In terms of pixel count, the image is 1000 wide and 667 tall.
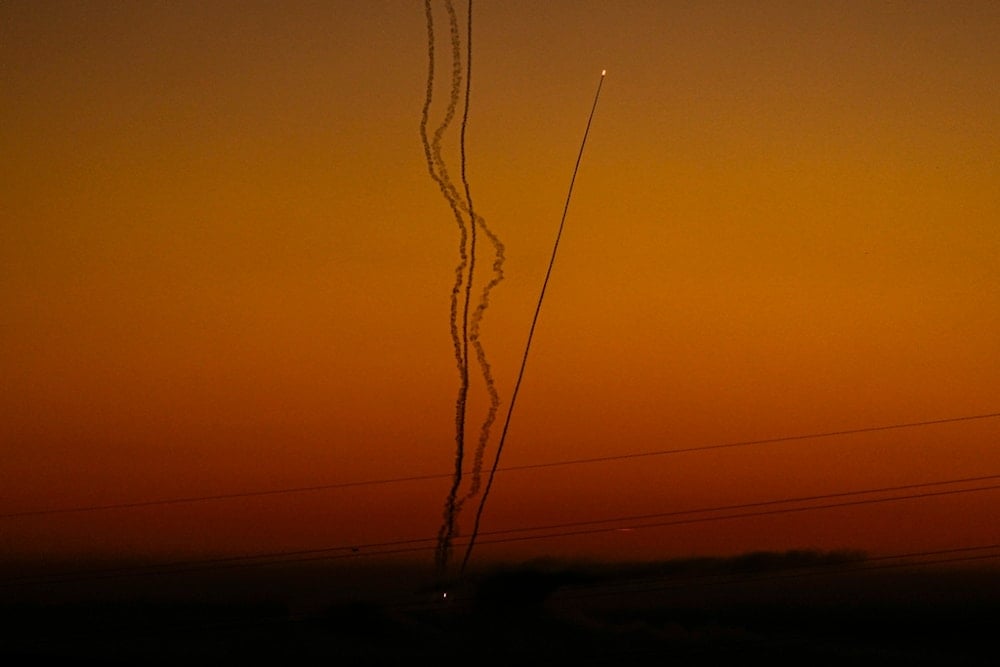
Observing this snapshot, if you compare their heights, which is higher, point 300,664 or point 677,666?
point 300,664

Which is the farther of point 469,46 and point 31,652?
point 31,652

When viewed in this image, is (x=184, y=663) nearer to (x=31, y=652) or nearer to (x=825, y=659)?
(x=31, y=652)

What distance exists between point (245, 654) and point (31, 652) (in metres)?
7.29

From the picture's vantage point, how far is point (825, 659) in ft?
159

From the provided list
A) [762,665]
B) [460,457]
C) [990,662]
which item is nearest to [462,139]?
[460,457]

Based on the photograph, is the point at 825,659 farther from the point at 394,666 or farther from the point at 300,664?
the point at 300,664

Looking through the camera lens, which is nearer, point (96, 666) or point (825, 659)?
point (96, 666)

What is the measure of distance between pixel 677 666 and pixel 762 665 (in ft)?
19.6

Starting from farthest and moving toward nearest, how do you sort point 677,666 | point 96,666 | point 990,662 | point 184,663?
point 677,666 → point 184,663 → point 990,662 → point 96,666

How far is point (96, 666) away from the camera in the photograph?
1449 inches

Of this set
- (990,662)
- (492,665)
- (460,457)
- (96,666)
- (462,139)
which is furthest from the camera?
(492,665)

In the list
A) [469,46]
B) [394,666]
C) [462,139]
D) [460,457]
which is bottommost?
[394,666]

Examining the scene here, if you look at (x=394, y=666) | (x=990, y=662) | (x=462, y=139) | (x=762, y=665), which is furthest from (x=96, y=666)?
(x=762, y=665)

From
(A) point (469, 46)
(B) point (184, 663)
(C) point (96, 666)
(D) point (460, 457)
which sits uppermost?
(A) point (469, 46)
